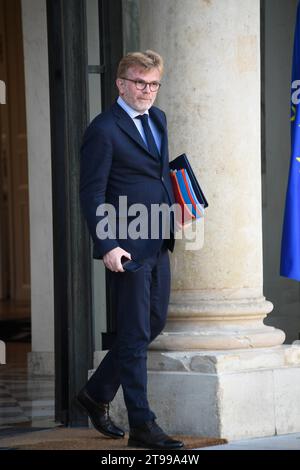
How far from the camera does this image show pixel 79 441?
549 centimetres

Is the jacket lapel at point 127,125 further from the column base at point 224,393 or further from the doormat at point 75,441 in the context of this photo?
the doormat at point 75,441

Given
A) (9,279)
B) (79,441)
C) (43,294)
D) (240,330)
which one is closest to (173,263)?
(240,330)

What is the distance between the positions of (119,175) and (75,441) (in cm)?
119

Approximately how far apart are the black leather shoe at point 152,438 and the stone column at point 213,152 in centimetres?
67

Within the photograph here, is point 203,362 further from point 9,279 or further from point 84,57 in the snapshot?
point 9,279

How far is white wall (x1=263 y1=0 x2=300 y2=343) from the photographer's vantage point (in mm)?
Answer: 8867

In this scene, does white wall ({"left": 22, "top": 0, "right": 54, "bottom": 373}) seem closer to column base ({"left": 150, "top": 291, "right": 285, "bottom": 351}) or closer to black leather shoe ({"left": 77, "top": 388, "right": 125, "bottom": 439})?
column base ({"left": 150, "top": 291, "right": 285, "bottom": 351})

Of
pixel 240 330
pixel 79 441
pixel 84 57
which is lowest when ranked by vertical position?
pixel 79 441

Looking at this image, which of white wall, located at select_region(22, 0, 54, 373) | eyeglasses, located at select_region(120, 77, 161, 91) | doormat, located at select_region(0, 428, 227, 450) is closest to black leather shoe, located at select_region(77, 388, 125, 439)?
doormat, located at select_region(0, 428, 227, 450)

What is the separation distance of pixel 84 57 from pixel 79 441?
1.89 m

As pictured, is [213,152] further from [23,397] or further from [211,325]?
[23,397]

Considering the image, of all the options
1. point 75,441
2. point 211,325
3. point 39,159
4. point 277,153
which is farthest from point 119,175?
point 277,153

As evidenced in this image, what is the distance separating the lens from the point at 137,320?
5.18 m

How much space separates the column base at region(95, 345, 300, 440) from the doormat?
0.10 metres
